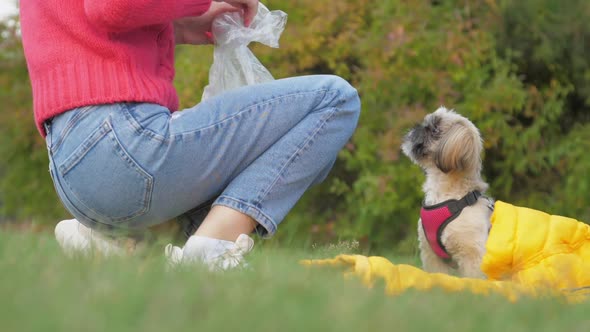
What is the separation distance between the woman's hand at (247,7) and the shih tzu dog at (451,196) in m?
1.48

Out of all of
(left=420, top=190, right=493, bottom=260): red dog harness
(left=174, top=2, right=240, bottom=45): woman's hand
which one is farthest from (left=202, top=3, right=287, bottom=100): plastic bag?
(left=420, top=190, right=493, bottom=260): red dog harness

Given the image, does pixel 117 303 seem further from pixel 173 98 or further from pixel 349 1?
pixel 349 1

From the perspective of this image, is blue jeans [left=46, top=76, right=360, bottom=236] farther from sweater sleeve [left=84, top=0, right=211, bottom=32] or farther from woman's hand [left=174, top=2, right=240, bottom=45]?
woman's hand [left=174, top=2, right=240, bottom=45]

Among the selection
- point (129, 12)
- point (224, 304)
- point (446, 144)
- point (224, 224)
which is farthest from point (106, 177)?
point (446, 144)

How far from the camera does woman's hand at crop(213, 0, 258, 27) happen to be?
3426 mm

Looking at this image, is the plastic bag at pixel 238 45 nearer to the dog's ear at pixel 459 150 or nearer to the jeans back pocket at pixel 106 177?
the jeans back pocket at pixel 106 177

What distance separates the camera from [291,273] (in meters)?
2.25

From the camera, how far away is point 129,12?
2705 millimetres

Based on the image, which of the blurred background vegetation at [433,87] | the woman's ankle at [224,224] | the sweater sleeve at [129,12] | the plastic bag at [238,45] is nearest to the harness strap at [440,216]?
the plastic bag at [238,45]

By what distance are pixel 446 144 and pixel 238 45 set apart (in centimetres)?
146

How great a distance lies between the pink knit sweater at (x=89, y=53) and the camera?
280 cm

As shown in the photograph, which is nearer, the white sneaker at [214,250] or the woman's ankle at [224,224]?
the white sneaker at [214,250]

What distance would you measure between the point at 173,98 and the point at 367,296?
5.02 feet

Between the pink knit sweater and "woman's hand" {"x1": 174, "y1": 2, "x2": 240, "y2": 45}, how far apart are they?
527 millimetres
